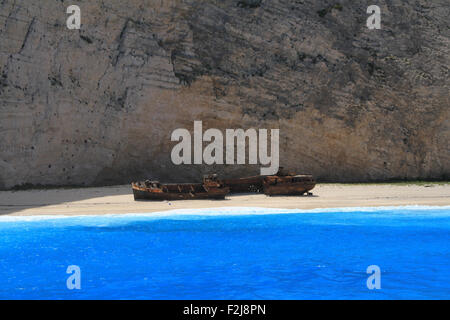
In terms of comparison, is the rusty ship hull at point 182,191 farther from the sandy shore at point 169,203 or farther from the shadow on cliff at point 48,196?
the shadow on cliff at point 48,196

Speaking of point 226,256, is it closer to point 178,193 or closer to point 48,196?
point 178,193

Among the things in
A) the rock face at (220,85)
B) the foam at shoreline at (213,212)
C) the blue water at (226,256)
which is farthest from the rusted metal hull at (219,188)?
the rock face at (220,85)

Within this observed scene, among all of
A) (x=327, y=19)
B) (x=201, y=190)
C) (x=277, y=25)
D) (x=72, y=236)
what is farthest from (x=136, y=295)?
A: (x=327, y=19)

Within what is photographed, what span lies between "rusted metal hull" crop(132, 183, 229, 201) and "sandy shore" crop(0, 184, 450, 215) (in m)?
0.38

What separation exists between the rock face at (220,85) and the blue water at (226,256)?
36.3ft

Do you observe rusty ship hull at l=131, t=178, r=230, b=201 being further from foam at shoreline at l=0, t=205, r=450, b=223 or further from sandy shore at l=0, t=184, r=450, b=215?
foam at shoreline at l=0, t=205, r=450, b=223

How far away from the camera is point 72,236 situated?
42.5ft

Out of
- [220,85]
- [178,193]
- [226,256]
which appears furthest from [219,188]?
[226,256]

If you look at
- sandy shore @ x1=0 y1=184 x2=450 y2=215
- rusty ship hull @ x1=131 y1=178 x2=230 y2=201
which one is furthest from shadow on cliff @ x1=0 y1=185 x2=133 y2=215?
rusty ship hull @ x1=131 y1=178 x2=230 y2=201

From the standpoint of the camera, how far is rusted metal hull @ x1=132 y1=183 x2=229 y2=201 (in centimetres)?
2058

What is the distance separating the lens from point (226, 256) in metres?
10.9

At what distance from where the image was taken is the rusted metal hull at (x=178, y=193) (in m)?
20.6

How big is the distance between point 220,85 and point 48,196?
37.7 feet

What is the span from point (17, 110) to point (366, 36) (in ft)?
66.8
